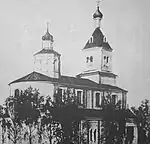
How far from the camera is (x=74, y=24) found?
38.1ft

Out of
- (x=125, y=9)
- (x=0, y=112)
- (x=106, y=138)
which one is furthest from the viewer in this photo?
(x=125, y=9)

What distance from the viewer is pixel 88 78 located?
512 inches

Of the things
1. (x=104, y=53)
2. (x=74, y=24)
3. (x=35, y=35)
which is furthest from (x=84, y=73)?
(x=35, y=35)

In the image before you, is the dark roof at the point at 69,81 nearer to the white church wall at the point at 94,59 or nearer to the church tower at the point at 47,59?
the church tower at the point at 47,59

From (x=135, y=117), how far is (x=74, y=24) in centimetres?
353

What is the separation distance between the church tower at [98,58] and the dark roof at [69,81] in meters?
0.17

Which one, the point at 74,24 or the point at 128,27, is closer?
the point at 74,24

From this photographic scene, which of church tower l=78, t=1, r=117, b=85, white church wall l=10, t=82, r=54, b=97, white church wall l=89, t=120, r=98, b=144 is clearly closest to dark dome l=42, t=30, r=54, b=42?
white church wall l=10, t=82, r=54, b=97

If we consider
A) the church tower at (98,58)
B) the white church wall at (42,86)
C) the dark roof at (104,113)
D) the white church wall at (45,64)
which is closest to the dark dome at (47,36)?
the white church wall at (45,64)

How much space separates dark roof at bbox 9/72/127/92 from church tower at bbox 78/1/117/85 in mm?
170

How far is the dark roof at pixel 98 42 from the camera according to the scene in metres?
12.4

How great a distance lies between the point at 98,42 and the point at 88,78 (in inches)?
48.9

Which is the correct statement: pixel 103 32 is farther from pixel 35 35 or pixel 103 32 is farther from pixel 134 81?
pixel 35 35

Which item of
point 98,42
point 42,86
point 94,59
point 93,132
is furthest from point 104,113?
point 98,42
